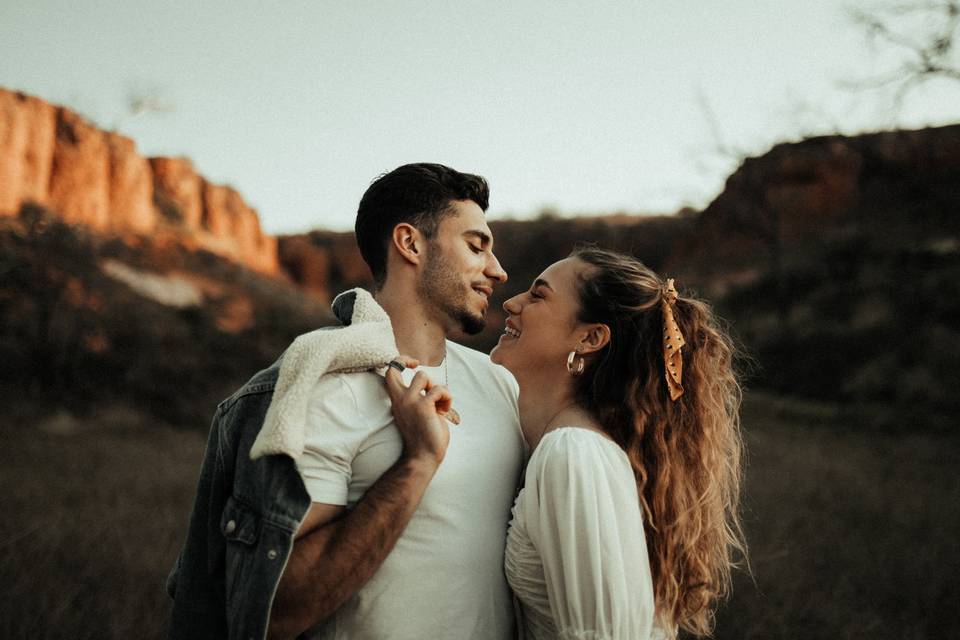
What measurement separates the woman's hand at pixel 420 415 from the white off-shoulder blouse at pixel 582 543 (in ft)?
0.92

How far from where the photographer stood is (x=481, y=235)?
299cm

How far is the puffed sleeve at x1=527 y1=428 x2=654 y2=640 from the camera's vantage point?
200 cm

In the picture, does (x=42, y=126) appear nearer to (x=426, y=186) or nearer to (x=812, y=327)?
(x=812, y=327)

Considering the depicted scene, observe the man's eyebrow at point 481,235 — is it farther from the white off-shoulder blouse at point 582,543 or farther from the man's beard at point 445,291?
the white off-shoulder blouse at point 582,543

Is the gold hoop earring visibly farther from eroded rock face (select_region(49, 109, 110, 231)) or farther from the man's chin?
eroded rock face (select_region(49, 109, 110, 231))

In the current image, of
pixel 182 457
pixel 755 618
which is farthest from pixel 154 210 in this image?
pixel 755 618

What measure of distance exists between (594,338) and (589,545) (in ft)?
2.71

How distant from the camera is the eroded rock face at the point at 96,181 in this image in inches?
973

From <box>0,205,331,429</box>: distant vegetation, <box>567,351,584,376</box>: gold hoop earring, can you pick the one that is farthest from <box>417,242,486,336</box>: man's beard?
<box>0,205,331,429</box>: distant vegetation

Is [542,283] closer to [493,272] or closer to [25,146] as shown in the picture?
[493,272]

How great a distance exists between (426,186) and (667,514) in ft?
4.90

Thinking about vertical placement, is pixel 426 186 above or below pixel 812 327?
above

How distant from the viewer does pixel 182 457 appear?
10.6 m

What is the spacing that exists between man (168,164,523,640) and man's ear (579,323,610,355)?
37cm
